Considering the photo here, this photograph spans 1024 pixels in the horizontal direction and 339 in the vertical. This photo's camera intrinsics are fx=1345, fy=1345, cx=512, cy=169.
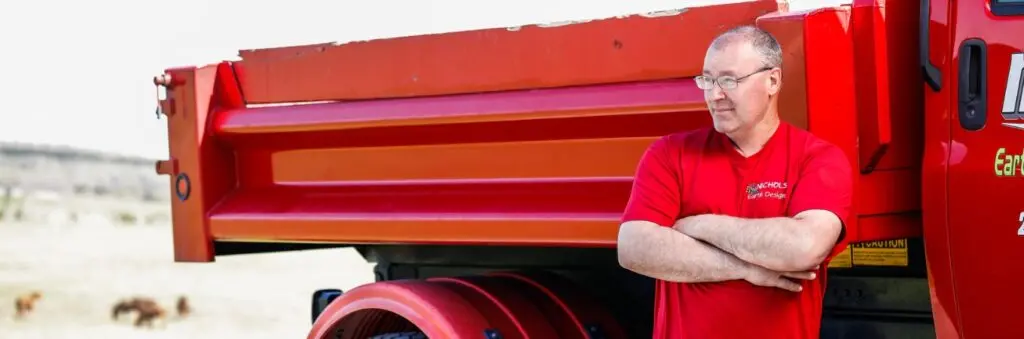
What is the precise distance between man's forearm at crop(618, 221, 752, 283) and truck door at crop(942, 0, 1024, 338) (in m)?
0.66

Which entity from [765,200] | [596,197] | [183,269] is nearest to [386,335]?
[596,197]

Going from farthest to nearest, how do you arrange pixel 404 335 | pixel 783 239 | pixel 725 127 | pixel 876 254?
pixel 404 335, pixel 876 254, pixel 725 127, pixel 783 239

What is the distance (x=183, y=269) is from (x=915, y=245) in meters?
12.5

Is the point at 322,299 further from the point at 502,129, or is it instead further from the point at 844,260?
the point at 844,260

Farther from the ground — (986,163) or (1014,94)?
(1014,94)

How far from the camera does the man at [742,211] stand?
2.88 metres

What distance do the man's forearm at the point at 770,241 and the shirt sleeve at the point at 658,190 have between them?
0.13 metres

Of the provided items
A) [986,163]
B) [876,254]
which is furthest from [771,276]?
[876,254]

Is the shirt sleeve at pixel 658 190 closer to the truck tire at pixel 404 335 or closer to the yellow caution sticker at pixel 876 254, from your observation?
the yellow caution sticker at pixel 876 254

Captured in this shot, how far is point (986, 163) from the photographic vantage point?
3.14 m

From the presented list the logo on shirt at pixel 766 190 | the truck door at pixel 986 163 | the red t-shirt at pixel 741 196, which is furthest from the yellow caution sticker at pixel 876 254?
the logo on shirt at pixel 766 190

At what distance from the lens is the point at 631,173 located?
12.1ft

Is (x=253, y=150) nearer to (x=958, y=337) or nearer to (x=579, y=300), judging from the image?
(x=579, y=300)

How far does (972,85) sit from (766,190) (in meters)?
0.62
